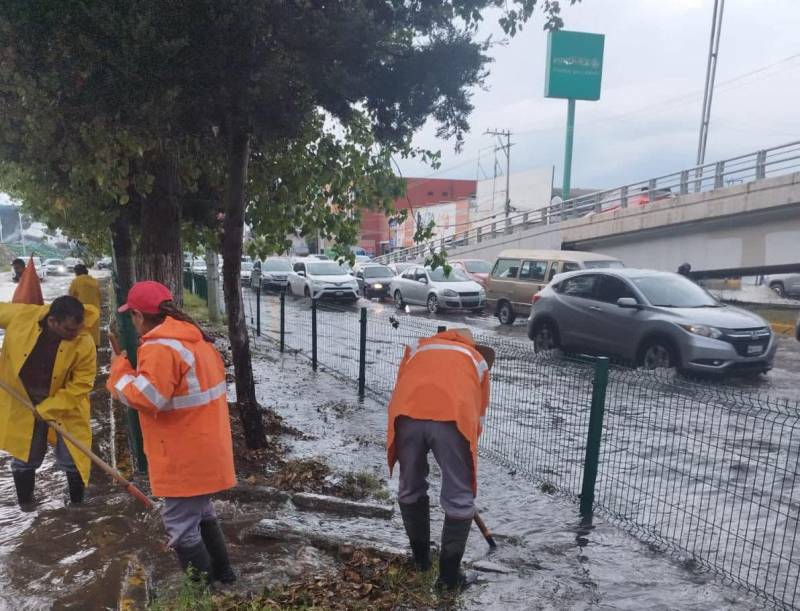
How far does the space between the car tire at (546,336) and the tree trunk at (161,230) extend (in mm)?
6507

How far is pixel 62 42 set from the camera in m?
4.20

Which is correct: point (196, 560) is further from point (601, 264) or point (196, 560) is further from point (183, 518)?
point (601, 264)

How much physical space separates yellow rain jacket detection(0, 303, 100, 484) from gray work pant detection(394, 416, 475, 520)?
2.34 m

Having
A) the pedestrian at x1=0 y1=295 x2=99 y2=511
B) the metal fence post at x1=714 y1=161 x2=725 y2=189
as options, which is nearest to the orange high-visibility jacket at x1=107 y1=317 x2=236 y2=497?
the pedestrian at x1=0 y1=295 x2=99 y2=511

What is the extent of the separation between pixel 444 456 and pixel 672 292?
26.3 feet

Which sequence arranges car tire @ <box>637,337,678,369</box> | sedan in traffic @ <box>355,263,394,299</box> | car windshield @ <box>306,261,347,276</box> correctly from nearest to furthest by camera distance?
car tire @ <box>637,337,678,369</box>
car windshield @ <box>306,261,347,276</box>
sedan in traffic @ <box>355,263,394,299</box>

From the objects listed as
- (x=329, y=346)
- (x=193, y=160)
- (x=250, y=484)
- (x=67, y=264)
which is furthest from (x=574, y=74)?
(x=67, y=264)

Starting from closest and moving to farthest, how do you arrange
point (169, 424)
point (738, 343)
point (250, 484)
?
point (169, 424)
point (250, 484)
point (738, 343)

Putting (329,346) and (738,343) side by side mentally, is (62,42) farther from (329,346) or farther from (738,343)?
(738,343)

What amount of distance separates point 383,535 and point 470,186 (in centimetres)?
8482

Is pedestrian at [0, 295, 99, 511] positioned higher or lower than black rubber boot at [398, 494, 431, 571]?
higher

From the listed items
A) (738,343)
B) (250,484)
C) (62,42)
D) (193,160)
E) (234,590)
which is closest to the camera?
(234,590)

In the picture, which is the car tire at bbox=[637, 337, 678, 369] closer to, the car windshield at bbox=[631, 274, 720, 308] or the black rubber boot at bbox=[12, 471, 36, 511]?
the car windshield at bbox=[631, 274, 720, 308]

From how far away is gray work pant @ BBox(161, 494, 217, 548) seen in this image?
11.0 ft
